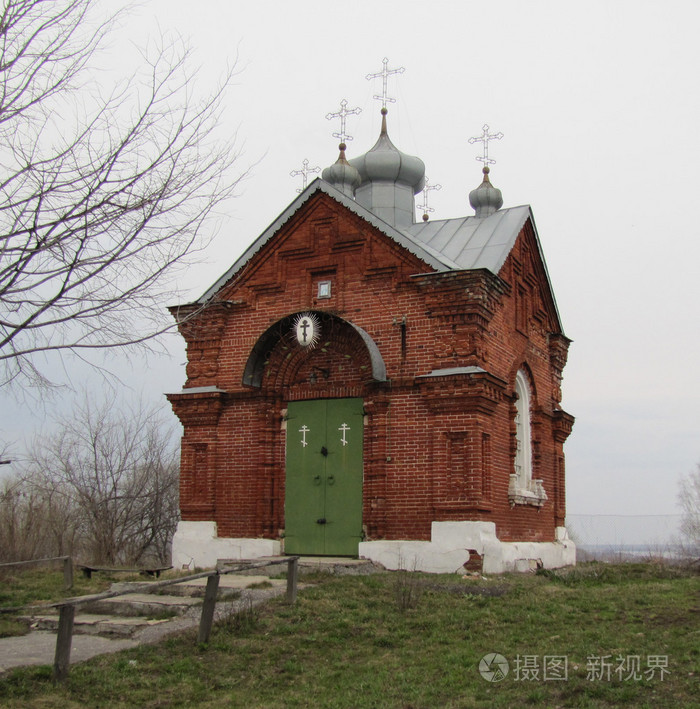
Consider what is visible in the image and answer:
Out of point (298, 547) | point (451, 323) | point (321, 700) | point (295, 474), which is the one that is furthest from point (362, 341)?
point (321, 700)

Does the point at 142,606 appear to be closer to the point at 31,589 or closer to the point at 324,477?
the point at 31,589

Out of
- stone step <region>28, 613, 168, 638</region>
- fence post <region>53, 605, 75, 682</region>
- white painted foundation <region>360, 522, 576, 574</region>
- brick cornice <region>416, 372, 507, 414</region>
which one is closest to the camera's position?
fence post <region>53, 605, 75, 682</region>

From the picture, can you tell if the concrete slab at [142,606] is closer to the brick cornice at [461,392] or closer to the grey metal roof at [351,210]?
the brick cornice at [461,392]

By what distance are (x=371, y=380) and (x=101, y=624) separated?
511 centimetres

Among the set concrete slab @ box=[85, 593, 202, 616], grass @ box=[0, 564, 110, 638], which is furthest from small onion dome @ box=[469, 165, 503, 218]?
concrete slab @ box=[85, 593, 202, 616]

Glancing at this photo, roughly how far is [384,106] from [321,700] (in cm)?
1326

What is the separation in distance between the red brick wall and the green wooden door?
0.18 metres

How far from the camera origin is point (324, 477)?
516 inches

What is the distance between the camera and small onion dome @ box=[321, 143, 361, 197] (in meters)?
16.4

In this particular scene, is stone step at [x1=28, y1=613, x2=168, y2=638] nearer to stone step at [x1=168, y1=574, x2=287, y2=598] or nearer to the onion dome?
stone step at [x1=168, y1=574, x2=287, y2=598]

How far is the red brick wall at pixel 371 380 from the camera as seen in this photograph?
12242 millimetres

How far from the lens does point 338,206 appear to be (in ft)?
45.6

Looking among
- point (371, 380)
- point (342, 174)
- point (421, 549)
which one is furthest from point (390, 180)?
point (421, 549)

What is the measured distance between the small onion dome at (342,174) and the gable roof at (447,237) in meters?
1.47
